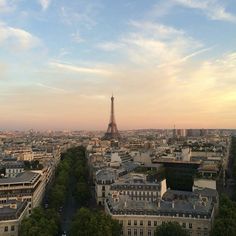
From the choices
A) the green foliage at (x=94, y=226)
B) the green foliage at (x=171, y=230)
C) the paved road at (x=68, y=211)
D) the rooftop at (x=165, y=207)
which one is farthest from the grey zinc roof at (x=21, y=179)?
the green foliage at (x=171, y=230)

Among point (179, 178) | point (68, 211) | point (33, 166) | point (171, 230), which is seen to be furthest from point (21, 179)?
point (179, 178)

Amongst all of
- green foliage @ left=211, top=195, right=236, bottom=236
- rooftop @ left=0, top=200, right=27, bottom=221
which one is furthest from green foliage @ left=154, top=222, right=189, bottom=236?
rooftop @ left=0, top=200, right=27, bottom=221

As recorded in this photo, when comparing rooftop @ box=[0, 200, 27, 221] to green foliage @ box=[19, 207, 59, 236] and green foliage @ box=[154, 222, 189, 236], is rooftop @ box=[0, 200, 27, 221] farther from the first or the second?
green foliage @ box=[154, 222, 189, 236]

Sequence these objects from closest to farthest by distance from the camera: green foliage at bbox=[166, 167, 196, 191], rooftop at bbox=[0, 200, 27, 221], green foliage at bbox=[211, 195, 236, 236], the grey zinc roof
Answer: green foliage at bbox=[211, 195, 236, 236] → rooftop at bbox=[0, 200, 27, 221] → the grey zinc roof → green foliage at bbox=[166, 167, 196, 191]

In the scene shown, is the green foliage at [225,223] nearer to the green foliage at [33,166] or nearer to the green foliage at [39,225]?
the green foliage at [39,225]

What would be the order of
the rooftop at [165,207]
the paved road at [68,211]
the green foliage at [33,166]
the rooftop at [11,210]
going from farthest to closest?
the green foliage at [33,166], the paved road at [68,211], the rooftop at [165,207], the rooftop at [11,210]

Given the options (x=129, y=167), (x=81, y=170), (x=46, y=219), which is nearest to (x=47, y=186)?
(x=81, y=170)

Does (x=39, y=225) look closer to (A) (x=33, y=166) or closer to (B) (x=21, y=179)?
(B) (x=21, y=179)
